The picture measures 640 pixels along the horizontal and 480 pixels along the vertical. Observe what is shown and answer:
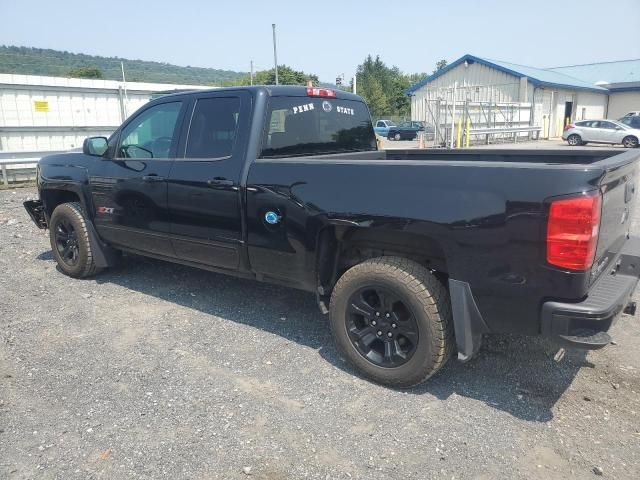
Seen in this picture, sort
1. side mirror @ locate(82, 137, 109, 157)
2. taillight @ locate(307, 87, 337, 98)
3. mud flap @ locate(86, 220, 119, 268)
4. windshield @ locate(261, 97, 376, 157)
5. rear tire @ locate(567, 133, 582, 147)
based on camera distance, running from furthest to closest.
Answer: rear tire @ locate(567, 133, 582, 147) → mud flap @ locate(86, 220, 119, 268) → side mirror @ locate(82, 137, 109, 157) → taillight @ locate(307, 87, 337, 98) → windshield @ locate(261, 97, 376, 157)

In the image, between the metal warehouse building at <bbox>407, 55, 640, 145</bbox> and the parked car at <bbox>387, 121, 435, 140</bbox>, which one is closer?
the metal warehouse building at <bbox>407, 55, 640, 145</bbox>

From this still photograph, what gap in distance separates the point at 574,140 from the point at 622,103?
1878cm

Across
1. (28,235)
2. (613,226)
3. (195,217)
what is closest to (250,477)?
(195,217)

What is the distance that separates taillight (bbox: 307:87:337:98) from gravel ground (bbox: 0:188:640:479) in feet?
6.42

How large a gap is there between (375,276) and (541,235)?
1.04 metres

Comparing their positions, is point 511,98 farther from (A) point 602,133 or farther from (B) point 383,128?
→ (B) point 383,128

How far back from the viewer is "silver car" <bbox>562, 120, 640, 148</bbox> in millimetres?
25062

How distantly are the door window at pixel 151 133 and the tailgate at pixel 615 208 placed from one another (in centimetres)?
338

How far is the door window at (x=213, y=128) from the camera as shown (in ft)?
13.4

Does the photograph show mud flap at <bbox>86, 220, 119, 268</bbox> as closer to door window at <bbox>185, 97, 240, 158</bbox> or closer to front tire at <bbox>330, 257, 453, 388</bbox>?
door window at <bbox>185, 97, 240, 158</bbox>

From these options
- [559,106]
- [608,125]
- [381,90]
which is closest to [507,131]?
[608,125]

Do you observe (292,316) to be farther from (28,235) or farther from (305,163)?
(28,235)

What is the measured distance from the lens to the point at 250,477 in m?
2.61

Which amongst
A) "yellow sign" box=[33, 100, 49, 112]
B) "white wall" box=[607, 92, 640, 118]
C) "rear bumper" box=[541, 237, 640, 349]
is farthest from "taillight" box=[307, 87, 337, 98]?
"white wall" box=[607, 92, 640, 118]
